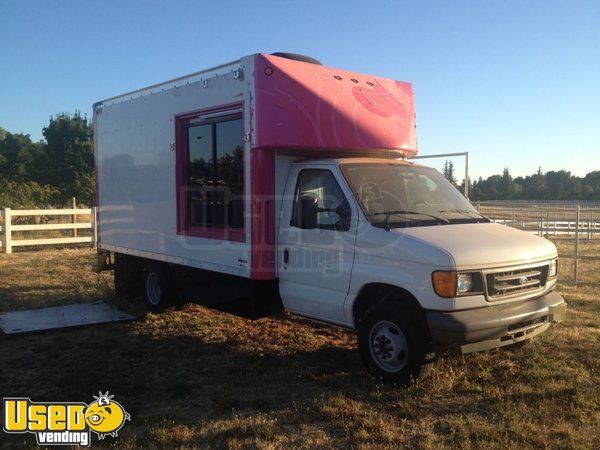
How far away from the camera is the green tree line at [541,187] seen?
59631 millimetres

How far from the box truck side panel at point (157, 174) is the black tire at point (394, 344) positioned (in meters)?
1.64

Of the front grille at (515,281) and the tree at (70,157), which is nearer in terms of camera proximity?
the front grille at (515,281)

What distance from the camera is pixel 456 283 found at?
4.55 metres

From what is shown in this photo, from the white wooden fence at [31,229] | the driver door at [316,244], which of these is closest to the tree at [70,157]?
the white wooden fence at [31,229]

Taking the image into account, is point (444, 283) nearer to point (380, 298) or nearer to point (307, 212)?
point (380, 298)

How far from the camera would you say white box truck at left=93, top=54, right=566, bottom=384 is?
4.80 meters

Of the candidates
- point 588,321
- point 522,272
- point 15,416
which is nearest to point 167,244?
point 15,416

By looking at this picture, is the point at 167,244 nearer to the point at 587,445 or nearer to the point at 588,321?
the point at 587,445

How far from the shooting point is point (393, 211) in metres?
5.38

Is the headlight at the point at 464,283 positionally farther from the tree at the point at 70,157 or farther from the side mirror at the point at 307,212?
the tree at the point at 70,157

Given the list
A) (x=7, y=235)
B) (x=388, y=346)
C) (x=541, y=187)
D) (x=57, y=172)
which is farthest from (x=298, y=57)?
(x=541, y=187)

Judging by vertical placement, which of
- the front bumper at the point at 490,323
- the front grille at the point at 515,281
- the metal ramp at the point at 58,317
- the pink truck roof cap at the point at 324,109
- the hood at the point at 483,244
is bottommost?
the metal ramp at the point at 58,317

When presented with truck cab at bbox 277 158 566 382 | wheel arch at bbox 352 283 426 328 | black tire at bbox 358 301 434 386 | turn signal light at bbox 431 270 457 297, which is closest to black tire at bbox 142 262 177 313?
truck cab at bbox 277 158 566 382

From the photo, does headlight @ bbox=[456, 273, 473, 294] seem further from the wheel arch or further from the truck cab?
the wheel arch
